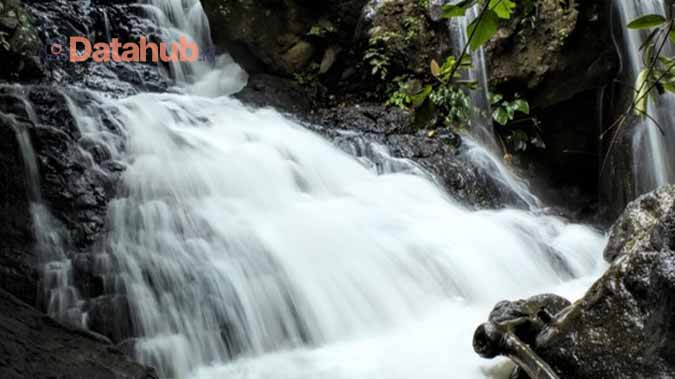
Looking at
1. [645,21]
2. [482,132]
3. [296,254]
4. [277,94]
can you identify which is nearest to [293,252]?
[296,254]

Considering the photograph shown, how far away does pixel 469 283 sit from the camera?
4.77 metres

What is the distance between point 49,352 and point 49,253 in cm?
198

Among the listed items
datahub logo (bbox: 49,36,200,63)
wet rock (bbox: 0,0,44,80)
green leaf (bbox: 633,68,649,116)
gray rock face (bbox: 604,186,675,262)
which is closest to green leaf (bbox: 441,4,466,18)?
green leaf (bbox: 633,68,649,116)

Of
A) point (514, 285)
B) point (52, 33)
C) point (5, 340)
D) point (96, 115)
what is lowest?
point (514, 285)

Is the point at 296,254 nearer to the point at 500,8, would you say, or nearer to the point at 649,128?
the point at 500,8

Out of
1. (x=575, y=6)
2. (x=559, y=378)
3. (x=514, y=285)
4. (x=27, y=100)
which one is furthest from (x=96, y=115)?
(x=575, y=6)

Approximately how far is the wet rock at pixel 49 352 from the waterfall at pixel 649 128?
7490 mm

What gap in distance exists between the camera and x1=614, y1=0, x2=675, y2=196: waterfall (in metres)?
7.68

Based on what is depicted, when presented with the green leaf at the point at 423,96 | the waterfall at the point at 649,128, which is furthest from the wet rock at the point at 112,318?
the waterfall at the point at 649,128

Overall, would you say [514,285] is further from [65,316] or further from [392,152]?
[65,316]

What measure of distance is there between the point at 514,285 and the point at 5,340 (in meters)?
4.02

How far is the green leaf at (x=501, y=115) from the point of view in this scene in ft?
25.0

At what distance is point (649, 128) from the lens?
7.86 metres

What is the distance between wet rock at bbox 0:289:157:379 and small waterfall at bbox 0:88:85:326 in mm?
639
